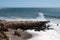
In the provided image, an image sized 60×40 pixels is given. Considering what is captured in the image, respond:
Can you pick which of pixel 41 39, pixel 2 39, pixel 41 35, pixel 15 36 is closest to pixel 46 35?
pixel 41 35

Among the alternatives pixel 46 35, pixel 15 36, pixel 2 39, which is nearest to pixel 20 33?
pixel 15 36

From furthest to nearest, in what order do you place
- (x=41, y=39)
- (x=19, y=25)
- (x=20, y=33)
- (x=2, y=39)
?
(x=19, y=25) < (x=20, y=33) < (x=41, y=39) < (x=2, y=39)

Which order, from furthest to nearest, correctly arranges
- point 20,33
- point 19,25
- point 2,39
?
point 19,25, point 20,33, point 2,39

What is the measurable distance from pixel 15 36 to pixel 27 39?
0.96 meters

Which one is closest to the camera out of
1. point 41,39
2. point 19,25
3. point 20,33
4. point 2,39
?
point 2,39

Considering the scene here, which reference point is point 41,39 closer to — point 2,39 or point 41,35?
point 41,35

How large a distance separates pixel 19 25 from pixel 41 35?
3569mm

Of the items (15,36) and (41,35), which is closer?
(15,36)

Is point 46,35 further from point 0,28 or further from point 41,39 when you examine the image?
point 0,28

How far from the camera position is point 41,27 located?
21578mm

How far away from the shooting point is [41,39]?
17.1 m

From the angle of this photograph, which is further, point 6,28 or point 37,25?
point 37,25

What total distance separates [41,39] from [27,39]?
106 cm

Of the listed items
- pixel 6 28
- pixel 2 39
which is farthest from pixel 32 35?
pixel 2 39
